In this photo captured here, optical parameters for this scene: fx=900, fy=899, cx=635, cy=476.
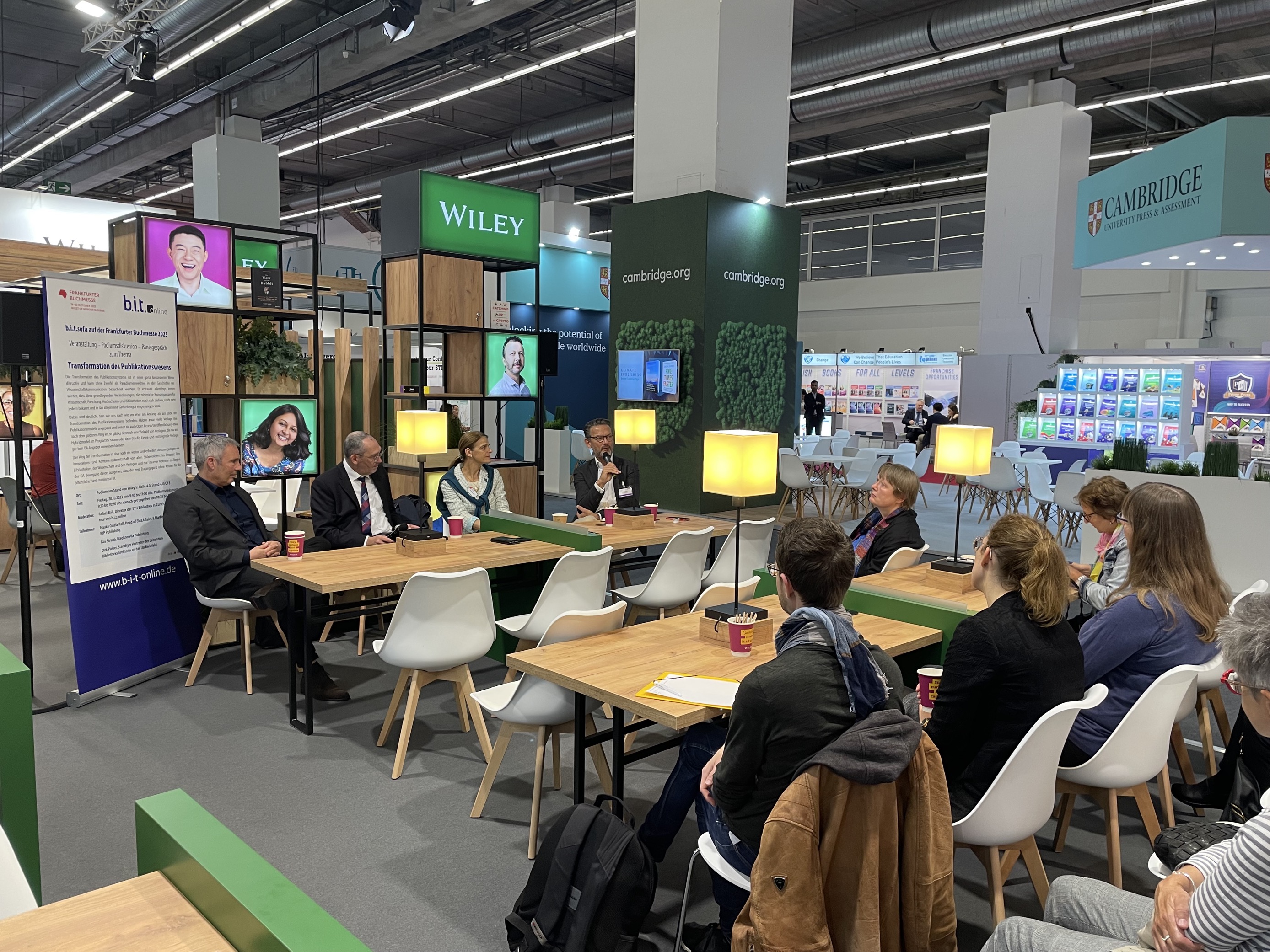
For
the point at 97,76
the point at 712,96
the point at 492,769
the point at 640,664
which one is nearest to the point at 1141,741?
the point at 640,664

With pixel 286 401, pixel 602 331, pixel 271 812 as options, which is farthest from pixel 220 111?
pixel 271 812

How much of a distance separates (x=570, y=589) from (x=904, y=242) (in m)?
18.5

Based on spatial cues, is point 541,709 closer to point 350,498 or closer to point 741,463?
point 741,463

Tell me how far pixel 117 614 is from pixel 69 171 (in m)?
17.5

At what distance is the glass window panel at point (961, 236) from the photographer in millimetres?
19234

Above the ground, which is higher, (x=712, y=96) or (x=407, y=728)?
(x=712, y=96)

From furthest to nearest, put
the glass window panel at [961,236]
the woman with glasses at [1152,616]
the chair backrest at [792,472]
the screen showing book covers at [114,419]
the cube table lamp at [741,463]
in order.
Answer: the glass window panel at [961,236] → the chair backrest at [792,472] → the screen showing book covers at [114,419] → the cube table lamp at [741,463] → the woman with glasses at [1152,616]

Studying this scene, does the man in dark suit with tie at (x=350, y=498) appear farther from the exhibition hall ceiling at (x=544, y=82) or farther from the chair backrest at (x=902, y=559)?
the exhibition hall ceiling at (x=544, y=82)

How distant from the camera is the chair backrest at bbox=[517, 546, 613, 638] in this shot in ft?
13.3

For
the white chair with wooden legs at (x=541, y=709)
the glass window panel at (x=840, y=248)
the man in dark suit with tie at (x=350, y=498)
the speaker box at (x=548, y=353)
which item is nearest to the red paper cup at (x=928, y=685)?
the white chair with wooden legs at (x=541, y=709)

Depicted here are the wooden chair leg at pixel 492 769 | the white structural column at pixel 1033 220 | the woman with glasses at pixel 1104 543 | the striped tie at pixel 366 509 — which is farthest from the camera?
the white structural column at pixel 1033 220

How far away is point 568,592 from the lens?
412cm

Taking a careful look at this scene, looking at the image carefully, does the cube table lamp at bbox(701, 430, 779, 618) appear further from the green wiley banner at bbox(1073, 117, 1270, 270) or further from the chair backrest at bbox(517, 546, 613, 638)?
the green wiley banner at bbox(1073, 117, 1270, 270)

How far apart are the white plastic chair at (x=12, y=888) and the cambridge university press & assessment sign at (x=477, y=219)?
16.7 ft
